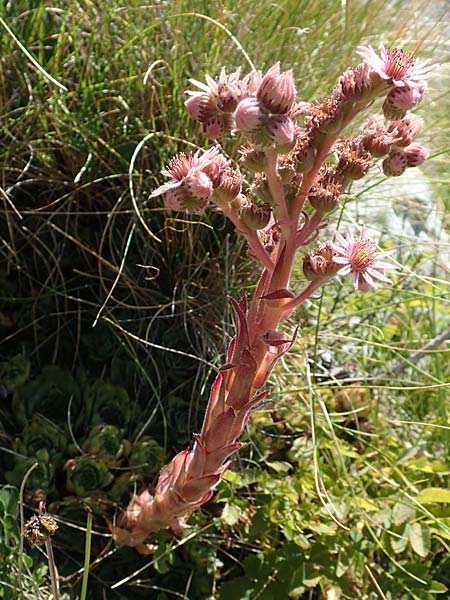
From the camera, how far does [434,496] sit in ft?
4.68

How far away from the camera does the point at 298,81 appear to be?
5.76 feet

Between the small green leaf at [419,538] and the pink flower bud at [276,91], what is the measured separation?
35.8 inches

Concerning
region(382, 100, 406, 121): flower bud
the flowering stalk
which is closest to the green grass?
the flowering stalk

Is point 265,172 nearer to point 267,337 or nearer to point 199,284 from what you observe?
point 267,337

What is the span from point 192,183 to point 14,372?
835 mm

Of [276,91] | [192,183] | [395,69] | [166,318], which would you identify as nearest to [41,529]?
[192,183]

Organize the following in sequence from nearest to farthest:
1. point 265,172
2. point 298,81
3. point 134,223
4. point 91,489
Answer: point 265,172, point 91,489, point 134,223, point 298,81

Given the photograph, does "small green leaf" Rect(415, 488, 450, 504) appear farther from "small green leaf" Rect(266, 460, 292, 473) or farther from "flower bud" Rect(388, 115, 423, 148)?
"flower bud" Rect(388, 115, 423, 148)

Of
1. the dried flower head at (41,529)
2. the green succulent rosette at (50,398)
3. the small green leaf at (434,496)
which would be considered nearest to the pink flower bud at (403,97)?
the dried flower head at (41,529)

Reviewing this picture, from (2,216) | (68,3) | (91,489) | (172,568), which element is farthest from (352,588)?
(68,3)

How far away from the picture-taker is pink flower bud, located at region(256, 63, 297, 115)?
2.72ft

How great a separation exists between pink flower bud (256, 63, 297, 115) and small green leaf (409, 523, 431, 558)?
0.91 m

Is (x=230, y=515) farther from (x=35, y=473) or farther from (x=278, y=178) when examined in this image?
(x=278, y=178)

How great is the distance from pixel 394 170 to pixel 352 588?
2.92ft
